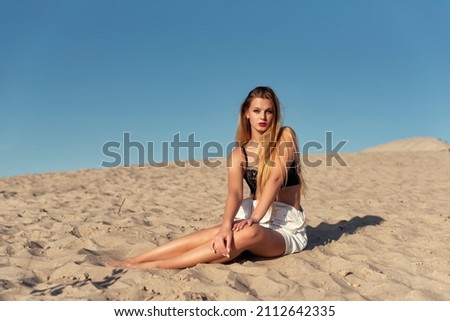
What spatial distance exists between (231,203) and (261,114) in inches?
35.2

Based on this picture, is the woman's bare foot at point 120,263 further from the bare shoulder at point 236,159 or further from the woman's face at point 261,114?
the woman's face at point 261,114

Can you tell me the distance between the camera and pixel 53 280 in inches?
152

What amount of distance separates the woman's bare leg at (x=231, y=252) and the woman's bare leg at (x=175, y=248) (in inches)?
1.8

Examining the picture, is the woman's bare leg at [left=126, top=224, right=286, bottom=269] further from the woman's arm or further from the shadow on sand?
the shadow on sand

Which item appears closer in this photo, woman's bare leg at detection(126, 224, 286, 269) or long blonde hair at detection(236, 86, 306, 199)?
woman's bare leg at detection(126, 224, 286, 269)

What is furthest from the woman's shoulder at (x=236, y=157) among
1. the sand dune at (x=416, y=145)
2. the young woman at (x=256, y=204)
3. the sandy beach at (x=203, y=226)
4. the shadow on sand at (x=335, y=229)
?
the sand dune at (x=416, y=145)

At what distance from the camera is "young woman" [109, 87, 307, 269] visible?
4004 millimetres

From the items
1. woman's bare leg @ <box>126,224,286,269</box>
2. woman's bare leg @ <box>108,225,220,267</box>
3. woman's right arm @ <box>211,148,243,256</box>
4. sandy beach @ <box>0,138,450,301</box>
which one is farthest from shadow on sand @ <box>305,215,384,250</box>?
woman's bare leg @ <box>108,225,220,267</box>

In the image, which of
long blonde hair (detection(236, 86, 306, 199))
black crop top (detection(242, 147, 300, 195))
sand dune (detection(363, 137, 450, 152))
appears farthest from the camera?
sand dune (detection(363, 137, 450, 152))

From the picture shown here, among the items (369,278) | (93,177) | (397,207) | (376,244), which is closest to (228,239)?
(369,278)

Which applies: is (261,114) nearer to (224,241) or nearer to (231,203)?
(231,203)

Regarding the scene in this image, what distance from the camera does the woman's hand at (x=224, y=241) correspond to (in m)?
3.90

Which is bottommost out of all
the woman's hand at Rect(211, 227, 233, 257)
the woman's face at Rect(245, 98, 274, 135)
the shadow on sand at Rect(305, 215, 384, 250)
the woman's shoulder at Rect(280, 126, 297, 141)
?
the shadow on sand at Rect(305, 215, 384, 250)
